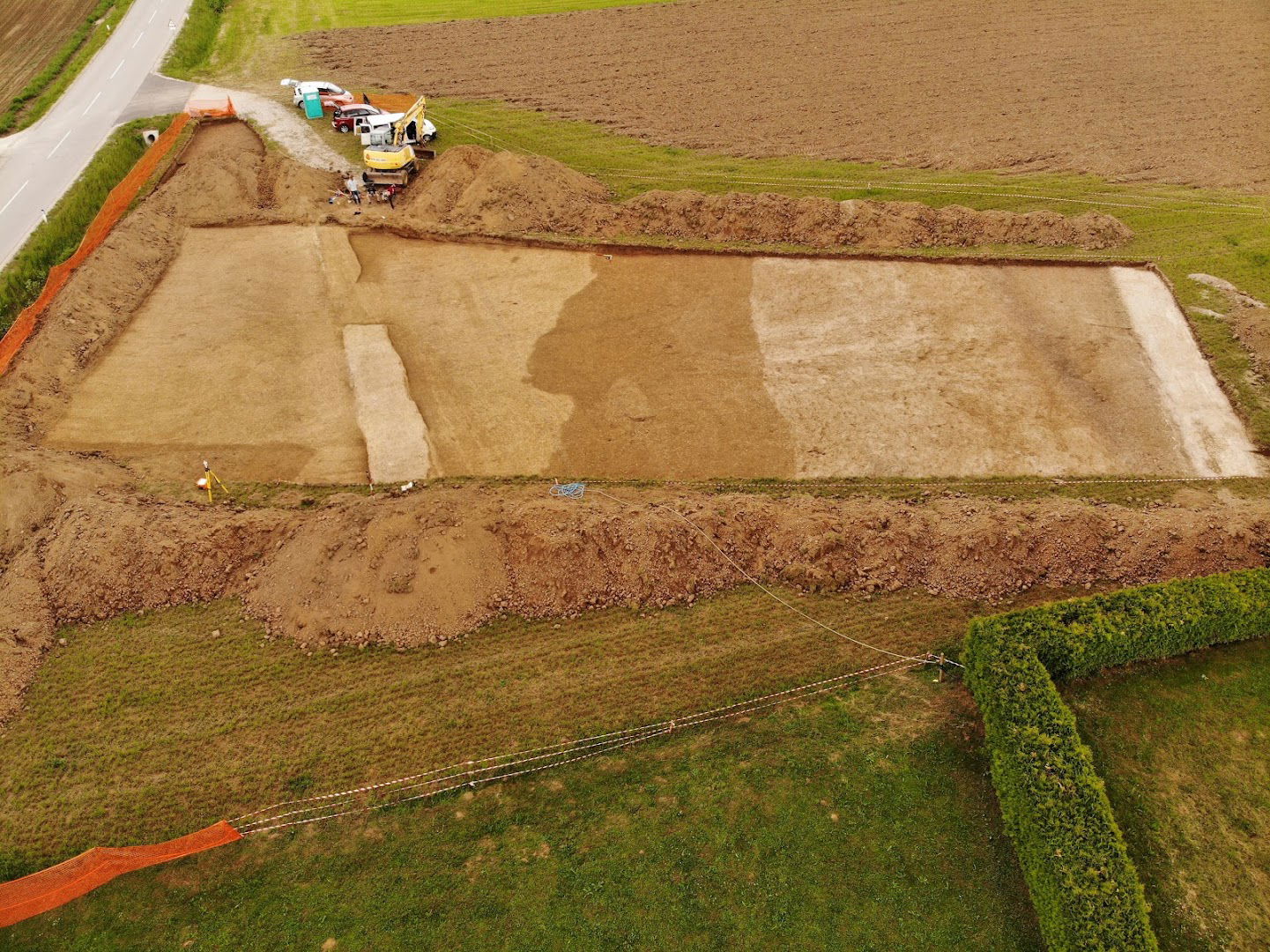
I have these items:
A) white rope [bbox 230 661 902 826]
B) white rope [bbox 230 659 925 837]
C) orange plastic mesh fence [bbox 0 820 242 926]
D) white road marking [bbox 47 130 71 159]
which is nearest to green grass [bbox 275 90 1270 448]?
white road marking [bbox 47 130 71 159]

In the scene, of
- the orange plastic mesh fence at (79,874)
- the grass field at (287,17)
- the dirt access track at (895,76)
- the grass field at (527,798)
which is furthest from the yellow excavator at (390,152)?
the orange plastic mesh fence at (79,874)

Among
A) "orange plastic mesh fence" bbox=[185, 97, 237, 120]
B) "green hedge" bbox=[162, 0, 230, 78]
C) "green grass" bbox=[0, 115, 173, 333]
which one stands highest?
"green hedge" bbox=[162, 0, 230, 78]

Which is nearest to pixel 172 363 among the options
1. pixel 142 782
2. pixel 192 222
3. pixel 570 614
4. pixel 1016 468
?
pixel 192 222

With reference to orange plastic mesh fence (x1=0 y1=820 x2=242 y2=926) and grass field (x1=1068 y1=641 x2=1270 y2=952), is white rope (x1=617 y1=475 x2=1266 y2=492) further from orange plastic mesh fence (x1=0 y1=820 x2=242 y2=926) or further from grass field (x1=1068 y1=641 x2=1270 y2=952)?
orange plastic mesh fence (x1=0 y1=820 x2=242 y2=926)

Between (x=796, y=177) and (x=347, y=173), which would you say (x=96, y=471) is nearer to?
(x=347, y=173)

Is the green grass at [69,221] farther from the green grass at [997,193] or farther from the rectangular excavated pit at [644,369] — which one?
the green grass at [997,193]
